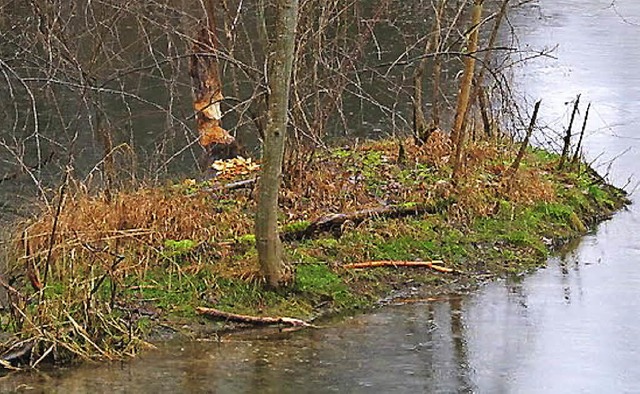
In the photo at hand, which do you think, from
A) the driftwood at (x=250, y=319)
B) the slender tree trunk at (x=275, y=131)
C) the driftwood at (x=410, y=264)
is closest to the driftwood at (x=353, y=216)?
the driftwood at (x=410, y=264)

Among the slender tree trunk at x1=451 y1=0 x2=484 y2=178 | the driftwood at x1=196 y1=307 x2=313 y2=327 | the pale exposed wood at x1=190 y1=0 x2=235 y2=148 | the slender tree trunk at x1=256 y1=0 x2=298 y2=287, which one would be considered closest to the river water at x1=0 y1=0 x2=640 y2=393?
the driftwood at x1=196 y1=307 x2=313 y2=327

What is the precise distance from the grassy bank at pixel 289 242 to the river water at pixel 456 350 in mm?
250

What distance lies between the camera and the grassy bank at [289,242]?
588 centimetres

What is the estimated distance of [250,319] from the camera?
635cm

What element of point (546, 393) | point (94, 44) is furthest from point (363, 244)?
point (94, 44)

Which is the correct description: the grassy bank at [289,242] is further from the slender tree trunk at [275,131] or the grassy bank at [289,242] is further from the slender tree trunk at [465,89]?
the slender tree trunk at [275,131]

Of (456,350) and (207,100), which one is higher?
(207,100)

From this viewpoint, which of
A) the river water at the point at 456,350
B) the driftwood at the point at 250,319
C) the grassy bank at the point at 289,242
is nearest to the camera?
the river water at the point at 456,350

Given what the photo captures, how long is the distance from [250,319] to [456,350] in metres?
1.24

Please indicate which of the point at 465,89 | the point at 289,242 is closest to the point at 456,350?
the point at 289,242

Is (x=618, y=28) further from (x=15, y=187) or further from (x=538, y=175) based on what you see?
(x=15, y=187)

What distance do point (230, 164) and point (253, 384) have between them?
15.6 feet

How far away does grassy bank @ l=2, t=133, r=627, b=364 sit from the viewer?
588 cm

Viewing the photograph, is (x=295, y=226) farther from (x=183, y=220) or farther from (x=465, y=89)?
(x=465, y=89)
